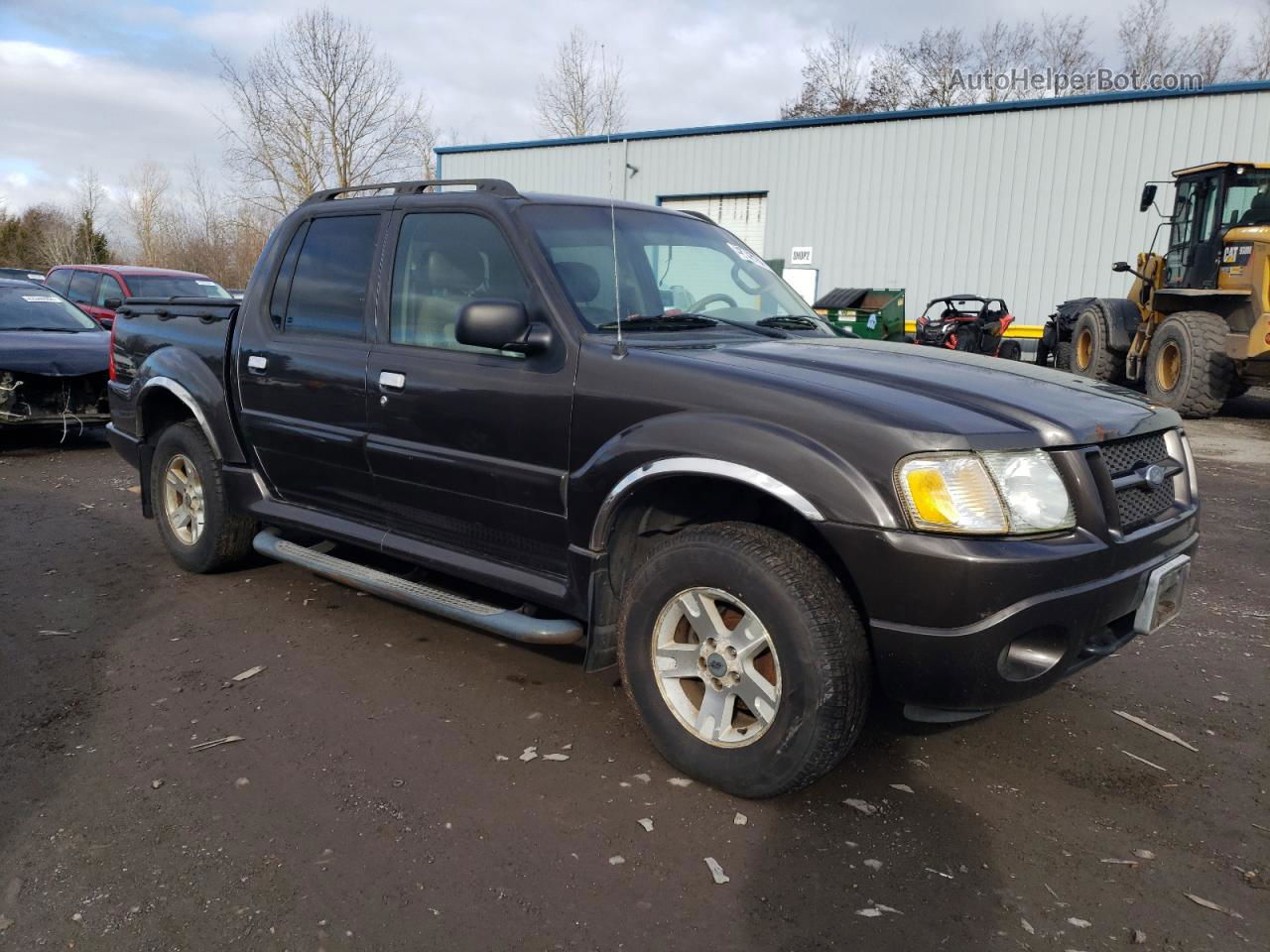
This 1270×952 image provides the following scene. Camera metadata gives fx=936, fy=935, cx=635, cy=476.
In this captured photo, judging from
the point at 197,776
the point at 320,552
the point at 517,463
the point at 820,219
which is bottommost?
the point at 197,776

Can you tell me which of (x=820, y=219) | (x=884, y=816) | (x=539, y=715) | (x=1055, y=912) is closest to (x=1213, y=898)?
(x=1055, y=912)

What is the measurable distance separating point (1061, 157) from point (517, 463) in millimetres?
19107

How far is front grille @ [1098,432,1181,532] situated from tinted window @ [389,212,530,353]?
2.04 meters

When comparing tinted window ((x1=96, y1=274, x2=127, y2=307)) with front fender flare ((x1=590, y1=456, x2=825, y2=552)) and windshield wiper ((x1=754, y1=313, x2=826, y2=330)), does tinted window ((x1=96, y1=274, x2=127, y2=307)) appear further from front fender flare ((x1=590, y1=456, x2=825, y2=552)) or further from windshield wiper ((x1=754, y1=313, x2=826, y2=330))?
front fender flare ((x1=590, y1=456, x2=825, y2=552))

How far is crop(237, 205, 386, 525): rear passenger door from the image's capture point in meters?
3.98

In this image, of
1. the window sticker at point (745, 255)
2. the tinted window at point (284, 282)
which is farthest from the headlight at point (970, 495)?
the tinted window at point (284, 282)

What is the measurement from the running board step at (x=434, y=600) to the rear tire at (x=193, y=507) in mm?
349

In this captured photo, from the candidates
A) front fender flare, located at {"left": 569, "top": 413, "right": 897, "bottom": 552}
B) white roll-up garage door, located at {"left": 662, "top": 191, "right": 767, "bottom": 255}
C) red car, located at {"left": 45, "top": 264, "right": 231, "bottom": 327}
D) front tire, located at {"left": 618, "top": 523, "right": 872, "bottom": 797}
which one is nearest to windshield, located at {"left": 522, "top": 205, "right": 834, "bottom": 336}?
front fender flare, located at {"left": 569, "top": 413, "right": 897, "bottom": 552}

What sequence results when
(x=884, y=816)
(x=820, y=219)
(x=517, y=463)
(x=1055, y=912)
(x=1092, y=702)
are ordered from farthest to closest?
(x=820, y=219) → (x=1092, y=702) → (x=517, y=463) → (x=884, y=816) → (x=1055, y=912)

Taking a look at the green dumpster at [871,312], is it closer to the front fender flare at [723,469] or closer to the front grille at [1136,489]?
the front grille at [1136,489]

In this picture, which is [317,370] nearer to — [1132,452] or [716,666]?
[716,666]

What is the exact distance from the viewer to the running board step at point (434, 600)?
10.8 feet

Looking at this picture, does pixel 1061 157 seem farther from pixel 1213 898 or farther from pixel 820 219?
pixel 1213 898

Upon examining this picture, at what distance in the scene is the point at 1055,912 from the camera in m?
2.42
